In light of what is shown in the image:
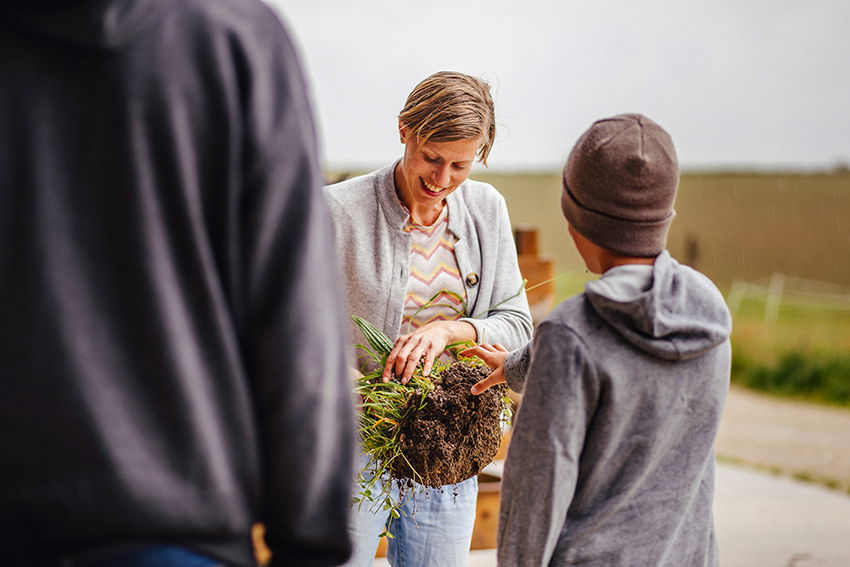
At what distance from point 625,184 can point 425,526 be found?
3.00 feet

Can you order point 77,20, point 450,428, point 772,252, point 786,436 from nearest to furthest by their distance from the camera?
1. point 77,20
2. point 450,428
3. point 786,436
4. point 772,252

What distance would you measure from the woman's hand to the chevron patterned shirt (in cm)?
9

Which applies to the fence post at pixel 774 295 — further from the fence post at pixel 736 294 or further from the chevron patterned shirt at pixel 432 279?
the chevron patterned shirt at pixel 432 279

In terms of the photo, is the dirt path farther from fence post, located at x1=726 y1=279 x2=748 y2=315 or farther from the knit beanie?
the knit beanie

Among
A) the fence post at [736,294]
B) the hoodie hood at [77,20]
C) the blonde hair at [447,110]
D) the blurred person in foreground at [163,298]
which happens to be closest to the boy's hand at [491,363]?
the blonde hair at [447,110]

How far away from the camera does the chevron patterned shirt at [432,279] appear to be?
1.83 m

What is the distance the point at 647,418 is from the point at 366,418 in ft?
2.10

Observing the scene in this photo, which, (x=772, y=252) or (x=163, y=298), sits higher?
(x=163, y=298)

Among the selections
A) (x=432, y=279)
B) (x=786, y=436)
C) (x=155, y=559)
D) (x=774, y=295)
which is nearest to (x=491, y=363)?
(x=432, y=279)

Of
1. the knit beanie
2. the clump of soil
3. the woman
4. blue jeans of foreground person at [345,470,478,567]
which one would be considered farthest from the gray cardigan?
the knit beanie

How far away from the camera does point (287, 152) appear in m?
0.79

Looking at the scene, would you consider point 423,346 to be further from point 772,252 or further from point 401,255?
point 772,252

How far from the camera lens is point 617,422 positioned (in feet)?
3.83

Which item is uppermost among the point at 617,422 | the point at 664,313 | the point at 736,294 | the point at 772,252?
the point at 664,313
